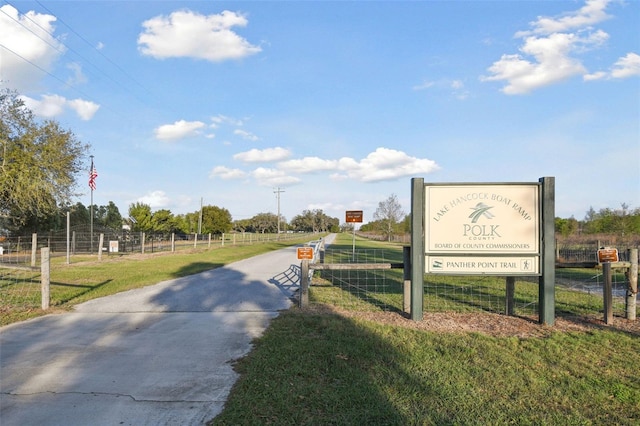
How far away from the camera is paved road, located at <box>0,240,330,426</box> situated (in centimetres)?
422

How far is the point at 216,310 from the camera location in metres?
9.09

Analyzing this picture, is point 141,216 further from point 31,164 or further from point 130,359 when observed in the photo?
point 130,359

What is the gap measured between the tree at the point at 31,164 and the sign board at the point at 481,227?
1132 inches

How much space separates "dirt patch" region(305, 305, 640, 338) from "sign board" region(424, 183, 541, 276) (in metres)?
0.85

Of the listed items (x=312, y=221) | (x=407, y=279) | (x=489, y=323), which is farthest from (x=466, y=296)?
(x=312, y=221)

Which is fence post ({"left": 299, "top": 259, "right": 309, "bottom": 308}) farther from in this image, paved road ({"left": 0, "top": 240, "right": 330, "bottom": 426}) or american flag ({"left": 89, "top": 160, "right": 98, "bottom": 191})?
american flag ({"left": 89, "top": 160, "right": 98, "bottom": 191})

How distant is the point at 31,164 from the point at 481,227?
3102 cm

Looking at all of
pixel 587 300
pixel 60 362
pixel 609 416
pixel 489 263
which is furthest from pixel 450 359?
pixel 587 300

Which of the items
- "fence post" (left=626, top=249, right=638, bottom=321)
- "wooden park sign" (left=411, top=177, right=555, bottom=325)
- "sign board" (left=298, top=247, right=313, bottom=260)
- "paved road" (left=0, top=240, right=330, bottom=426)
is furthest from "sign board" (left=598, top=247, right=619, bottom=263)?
"paved road" (left=0, top=240, right=330, bottom=426)

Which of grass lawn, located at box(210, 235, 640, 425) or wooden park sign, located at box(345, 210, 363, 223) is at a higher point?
wooden park sign, located at box(345, 210, 363, 223)

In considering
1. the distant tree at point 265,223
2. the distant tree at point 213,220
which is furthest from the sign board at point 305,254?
the distant tree at point 265,223

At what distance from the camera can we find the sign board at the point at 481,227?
8.09m

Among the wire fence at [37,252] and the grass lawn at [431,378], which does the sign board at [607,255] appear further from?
the wire fence at [37,252]

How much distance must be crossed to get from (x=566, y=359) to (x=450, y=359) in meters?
1.46
